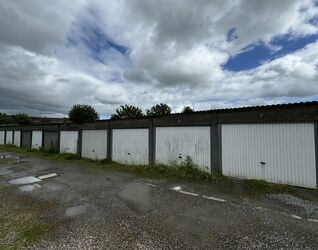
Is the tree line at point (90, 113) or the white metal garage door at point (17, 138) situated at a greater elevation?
the tree line at point (90, 113)

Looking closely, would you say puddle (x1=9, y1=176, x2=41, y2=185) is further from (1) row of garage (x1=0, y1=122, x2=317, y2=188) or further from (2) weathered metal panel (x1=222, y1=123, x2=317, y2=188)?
(2) weathered metal panel (x1=222, y1=123, x2=317, y2=188)

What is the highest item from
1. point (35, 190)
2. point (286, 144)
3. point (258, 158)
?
point (286, 144)

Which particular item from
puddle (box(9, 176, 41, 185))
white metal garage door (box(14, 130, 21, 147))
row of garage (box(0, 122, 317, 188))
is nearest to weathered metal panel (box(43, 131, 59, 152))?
white metal garage door (box(14, 130, 21, 147))

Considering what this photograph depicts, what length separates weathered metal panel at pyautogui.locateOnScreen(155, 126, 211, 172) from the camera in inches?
364

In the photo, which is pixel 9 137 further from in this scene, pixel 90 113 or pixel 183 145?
pixel 183 145

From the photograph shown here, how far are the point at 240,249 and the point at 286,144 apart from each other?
537 centimetres

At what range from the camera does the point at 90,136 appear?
51.1ft

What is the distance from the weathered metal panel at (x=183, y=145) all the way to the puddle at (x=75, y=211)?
228 inches

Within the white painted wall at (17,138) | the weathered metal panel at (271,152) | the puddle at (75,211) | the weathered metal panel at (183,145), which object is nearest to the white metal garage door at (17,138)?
the white painted wall at (17,138)

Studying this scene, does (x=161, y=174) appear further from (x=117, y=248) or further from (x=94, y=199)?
(x=117, y=248)

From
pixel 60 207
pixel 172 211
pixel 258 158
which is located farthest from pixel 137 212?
pixel 258 158

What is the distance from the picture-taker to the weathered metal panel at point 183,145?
9250mm

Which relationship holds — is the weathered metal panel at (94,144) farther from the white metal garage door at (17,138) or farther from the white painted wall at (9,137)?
the white painted wall at (9,137)

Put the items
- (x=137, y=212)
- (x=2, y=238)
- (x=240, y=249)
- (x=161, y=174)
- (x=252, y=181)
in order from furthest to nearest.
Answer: (x=161, y=174), (x=252, y=181), (x=137, y=212), (x=2, y=238), (x=240, y=249)
